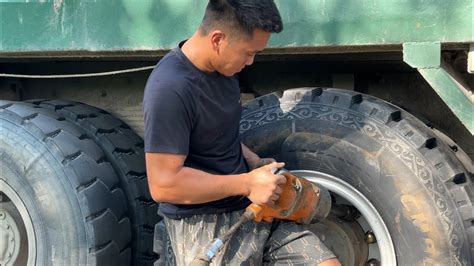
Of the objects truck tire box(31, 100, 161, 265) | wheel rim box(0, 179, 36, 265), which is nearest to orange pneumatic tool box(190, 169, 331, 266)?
truck tire box(31, 100, 161, 265)

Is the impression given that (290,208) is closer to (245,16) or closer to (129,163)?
(245,16)

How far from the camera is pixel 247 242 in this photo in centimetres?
288

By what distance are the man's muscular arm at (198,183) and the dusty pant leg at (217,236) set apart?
196 millimetres

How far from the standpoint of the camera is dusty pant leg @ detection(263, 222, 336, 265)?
2.88 meters

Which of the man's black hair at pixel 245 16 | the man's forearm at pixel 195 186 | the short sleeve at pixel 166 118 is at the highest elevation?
the man's black hair at pixel 245 16

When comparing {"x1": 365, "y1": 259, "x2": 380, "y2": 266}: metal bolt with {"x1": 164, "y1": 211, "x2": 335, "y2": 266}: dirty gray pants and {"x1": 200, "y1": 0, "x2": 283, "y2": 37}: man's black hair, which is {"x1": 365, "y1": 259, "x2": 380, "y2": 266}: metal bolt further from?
{"x1": 200, "y1": 0, "x2": 283, "y2": 37}: man's black hair

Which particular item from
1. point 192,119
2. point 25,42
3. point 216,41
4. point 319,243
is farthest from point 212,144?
point 25,42

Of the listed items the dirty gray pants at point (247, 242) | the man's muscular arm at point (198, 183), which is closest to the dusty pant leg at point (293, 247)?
the dirty gray pants at point (247, 242)

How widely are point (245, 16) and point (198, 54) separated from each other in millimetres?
217

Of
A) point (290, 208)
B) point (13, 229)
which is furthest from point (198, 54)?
point (13, 229)

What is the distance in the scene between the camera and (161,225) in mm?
3193

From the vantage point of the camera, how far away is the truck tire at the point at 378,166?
3.03 m

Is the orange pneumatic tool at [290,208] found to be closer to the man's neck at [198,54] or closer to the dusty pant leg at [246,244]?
the dusty pant leg at [246,244]

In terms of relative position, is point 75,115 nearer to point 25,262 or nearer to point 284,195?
point 25,262
